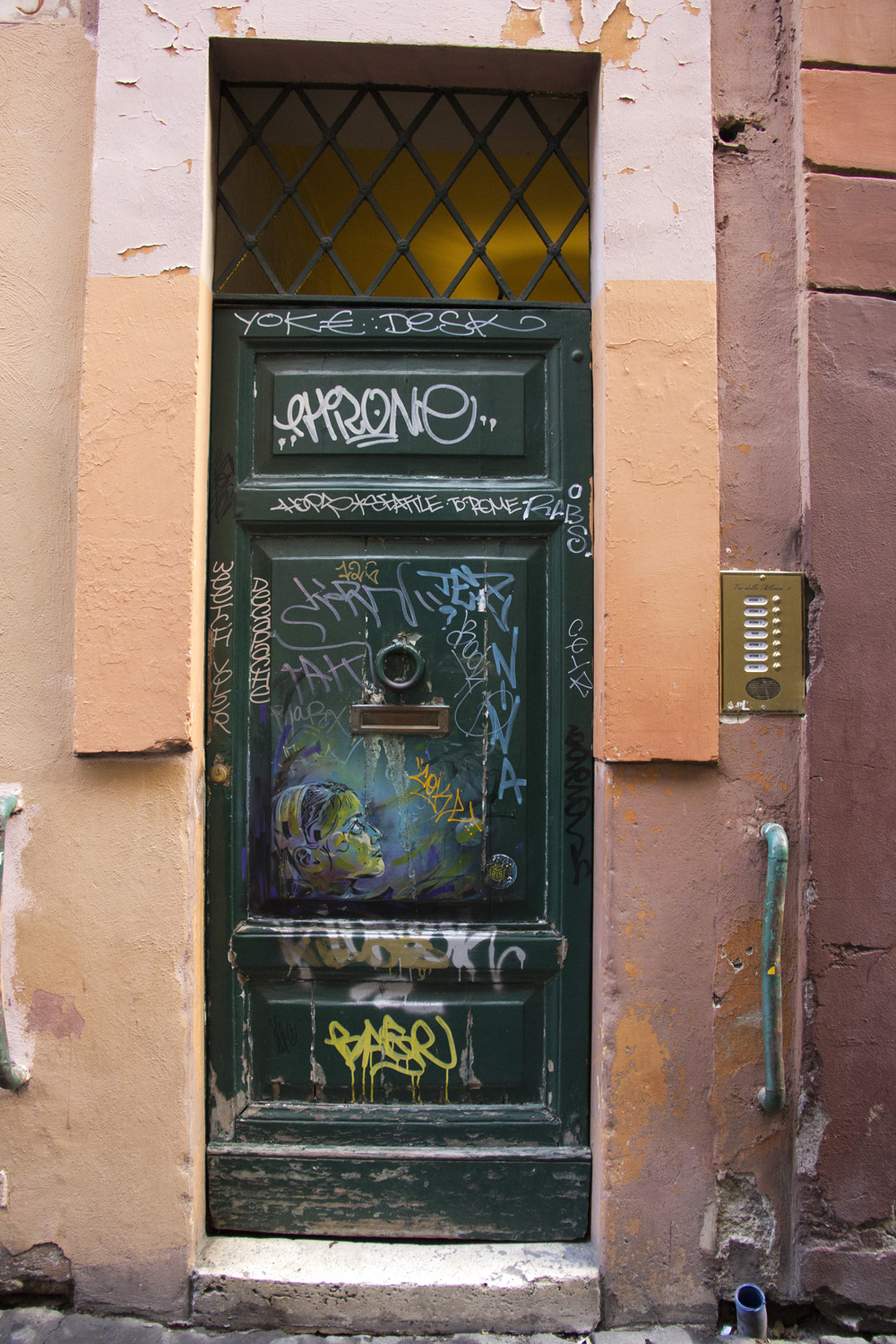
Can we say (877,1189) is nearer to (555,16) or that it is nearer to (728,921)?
(728,921)

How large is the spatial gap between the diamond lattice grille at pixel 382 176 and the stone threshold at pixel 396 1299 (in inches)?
113

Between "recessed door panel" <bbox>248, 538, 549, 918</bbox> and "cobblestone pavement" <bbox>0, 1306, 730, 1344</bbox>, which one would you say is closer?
"cobblestone pavement" <bbox>0, 1306, 730, 1344</bbox>

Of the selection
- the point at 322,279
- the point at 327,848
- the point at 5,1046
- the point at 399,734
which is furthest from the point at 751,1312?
the point at 322,279

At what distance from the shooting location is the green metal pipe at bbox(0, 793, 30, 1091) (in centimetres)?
214

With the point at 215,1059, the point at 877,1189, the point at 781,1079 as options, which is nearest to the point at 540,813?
the point at 781,1079

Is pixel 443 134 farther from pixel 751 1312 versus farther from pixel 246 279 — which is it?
pixel 751 1312

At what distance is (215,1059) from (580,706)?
4.99 feet

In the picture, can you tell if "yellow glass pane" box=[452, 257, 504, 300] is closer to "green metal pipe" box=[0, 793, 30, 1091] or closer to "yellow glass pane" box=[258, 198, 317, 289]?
"yellow glass pane" box=[258, 198, 317, 289]

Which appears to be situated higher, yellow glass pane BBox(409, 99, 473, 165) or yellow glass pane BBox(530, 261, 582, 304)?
yellow glass pane BBox(530, 261, 582, 304)

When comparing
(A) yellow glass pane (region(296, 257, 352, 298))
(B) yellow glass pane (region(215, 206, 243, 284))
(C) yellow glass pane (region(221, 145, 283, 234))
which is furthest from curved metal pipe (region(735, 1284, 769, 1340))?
(A) yellow glass pane (region(296, 257, 352, 298))

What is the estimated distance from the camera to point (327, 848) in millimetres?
2416

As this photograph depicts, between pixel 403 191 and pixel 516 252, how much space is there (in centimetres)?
146

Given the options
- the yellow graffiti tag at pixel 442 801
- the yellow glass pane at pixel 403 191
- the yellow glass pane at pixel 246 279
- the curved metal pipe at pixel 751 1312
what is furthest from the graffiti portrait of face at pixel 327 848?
the yellow glass pane at pixel 403 191

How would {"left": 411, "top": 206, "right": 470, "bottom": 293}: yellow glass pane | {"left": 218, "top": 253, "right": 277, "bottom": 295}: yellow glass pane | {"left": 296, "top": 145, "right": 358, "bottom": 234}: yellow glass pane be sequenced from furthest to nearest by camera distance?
1. {"left": 411, "top": 206, "right": 470, "bottom": 293}: yellow glass pane
2. {"left": 296, "top": 145, "right": 358, "bottom": 234}: yellow glass pane
3. {"left": 218, "top": 253, "right": 277, "bottom": 295}: yellow glass pane
